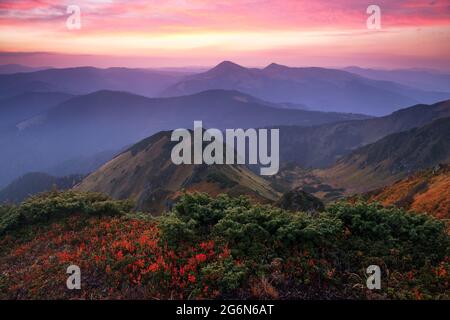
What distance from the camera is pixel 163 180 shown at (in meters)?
149

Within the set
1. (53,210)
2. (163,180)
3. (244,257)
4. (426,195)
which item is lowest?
(163,180)

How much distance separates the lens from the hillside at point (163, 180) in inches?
4077

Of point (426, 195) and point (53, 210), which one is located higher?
point (53, 210)

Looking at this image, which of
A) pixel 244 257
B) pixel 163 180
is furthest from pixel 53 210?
pixel 163 180

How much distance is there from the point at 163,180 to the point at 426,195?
109 m

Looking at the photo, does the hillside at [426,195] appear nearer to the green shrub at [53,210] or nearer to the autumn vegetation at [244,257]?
the autumn vegetation at [244,257]

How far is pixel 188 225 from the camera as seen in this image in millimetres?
14336

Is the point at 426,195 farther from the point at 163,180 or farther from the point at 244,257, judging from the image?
the point at 163,180

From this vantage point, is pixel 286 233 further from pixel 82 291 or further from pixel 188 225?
pixel 82 291

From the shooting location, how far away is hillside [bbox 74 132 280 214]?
104 metres

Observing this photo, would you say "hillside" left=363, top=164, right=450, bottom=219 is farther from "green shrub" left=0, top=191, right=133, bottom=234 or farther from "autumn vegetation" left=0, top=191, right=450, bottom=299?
"green shrub" left=0, top=191, right=133, bottom=234

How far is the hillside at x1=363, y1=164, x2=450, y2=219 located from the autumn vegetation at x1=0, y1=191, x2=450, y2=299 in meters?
22.9

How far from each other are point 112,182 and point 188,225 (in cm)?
17480
